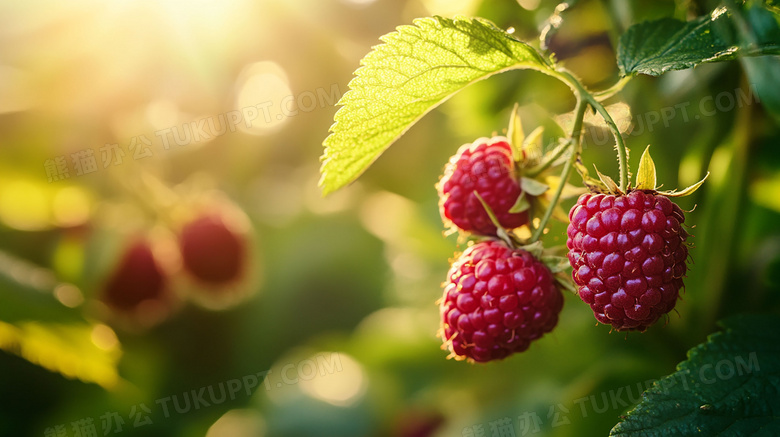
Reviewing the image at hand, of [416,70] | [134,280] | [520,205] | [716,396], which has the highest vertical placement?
[134,280]

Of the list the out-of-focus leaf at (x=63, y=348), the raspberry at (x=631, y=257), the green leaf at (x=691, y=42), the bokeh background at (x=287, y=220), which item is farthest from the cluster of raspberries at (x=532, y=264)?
the out-of-focus leaf at (x=63, y=348)

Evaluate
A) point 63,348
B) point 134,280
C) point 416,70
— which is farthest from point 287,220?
point 416,70

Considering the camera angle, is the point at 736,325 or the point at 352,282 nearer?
the point at 736,325

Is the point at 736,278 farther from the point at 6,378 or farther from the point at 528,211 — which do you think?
the point at 6,378

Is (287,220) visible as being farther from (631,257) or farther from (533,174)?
(631,257)

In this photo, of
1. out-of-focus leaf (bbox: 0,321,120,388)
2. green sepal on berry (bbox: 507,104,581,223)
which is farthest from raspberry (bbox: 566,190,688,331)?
out-of-focus leaf (bbox: 0,321,120,388)

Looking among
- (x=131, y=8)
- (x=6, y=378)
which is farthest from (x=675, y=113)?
(x=6, y=378)
